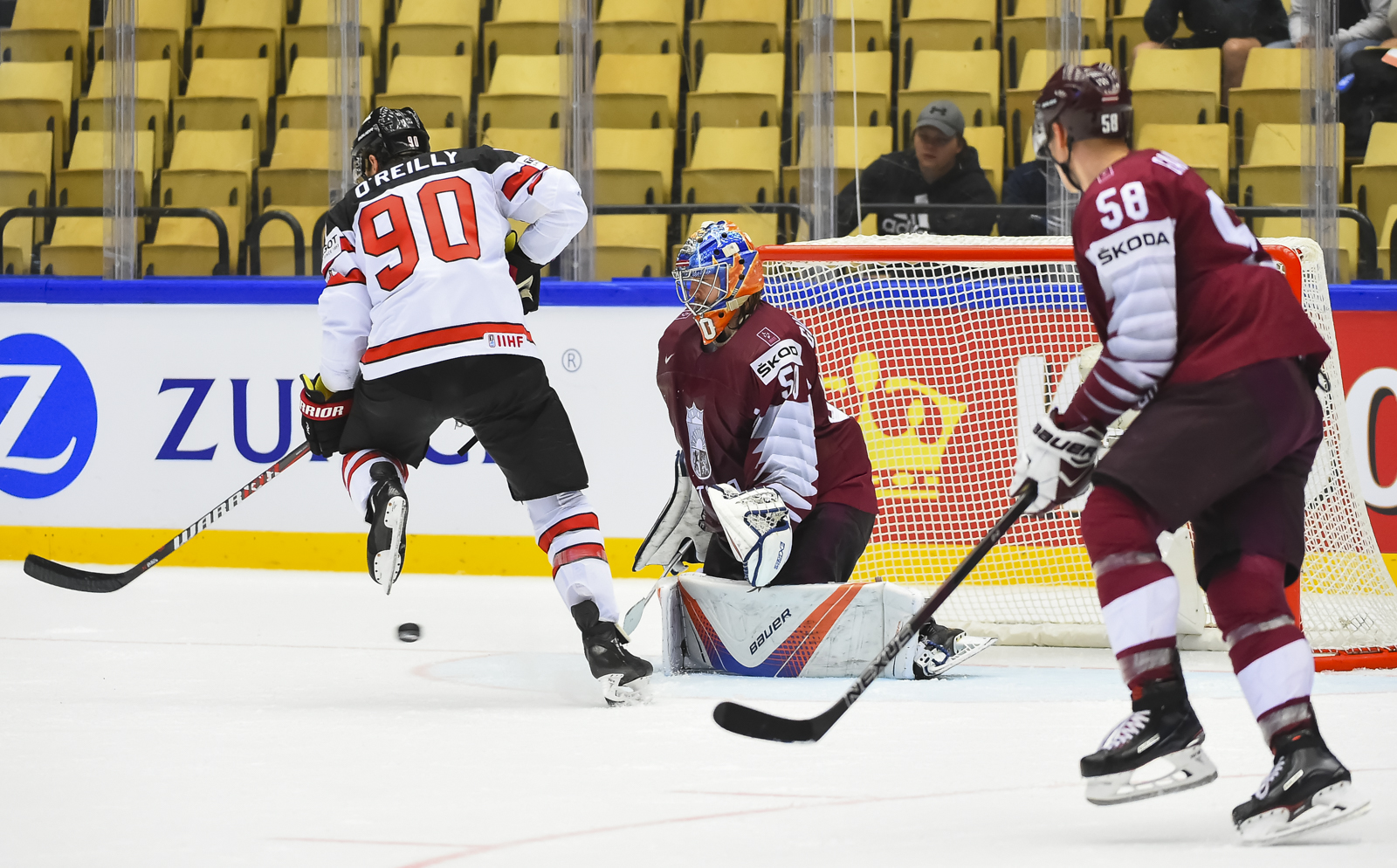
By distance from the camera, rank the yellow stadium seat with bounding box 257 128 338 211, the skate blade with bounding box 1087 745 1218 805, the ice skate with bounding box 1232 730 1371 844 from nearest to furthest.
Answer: the ice skate with bounding box 1232 730 1371 844, the skate blade with bounding box 1087 745 1218 805, the yellow stadium seat with bounding box 257 128 338 211

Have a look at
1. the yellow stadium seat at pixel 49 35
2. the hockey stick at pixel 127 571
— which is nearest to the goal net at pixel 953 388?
the hockey stick at pixel 127 571

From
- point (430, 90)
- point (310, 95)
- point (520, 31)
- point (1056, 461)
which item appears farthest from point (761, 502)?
point (310, 95)

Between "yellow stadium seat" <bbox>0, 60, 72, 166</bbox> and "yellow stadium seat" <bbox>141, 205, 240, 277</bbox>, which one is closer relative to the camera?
"yellow stadium seat" <bbox>141, 205, 240, 277</bbox>

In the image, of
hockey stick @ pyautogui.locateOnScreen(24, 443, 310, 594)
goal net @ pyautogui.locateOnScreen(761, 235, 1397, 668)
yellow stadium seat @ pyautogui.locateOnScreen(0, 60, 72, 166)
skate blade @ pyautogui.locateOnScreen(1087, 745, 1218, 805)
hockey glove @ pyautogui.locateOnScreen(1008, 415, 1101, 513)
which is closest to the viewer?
skate blade @ pyautogui.locateOnScreen(1087, 745, 1218, 805)

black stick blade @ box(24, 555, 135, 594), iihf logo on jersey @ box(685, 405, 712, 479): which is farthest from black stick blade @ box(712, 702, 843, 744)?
black stick blade @ box(24, 555, 135, 594)

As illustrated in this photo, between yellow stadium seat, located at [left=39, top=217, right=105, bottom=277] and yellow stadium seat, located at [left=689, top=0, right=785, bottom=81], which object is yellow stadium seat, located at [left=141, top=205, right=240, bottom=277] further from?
yellow stadium seat, located at [left=689, top=0, right=785, bottom=81]

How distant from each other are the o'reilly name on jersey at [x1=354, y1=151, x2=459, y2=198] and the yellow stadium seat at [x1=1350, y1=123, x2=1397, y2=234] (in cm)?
327

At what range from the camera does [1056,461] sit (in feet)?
7.29

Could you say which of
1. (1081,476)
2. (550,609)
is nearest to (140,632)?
(550,609)

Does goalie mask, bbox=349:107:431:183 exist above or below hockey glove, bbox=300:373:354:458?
above

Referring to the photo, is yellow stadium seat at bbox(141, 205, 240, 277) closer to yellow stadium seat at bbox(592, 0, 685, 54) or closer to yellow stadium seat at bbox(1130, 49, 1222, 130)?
yellow stadium seat at bbox(592, 0, 685, 54)

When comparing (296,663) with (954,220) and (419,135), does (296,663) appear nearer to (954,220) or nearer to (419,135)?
(419,135)

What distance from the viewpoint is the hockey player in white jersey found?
10.8 ft

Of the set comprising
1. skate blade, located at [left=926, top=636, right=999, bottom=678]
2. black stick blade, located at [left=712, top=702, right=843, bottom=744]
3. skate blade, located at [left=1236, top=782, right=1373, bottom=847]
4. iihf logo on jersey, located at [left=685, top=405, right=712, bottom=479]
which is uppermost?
iihf logo on jersey, located at [left=685, top=405, right=712, bottom=479]
